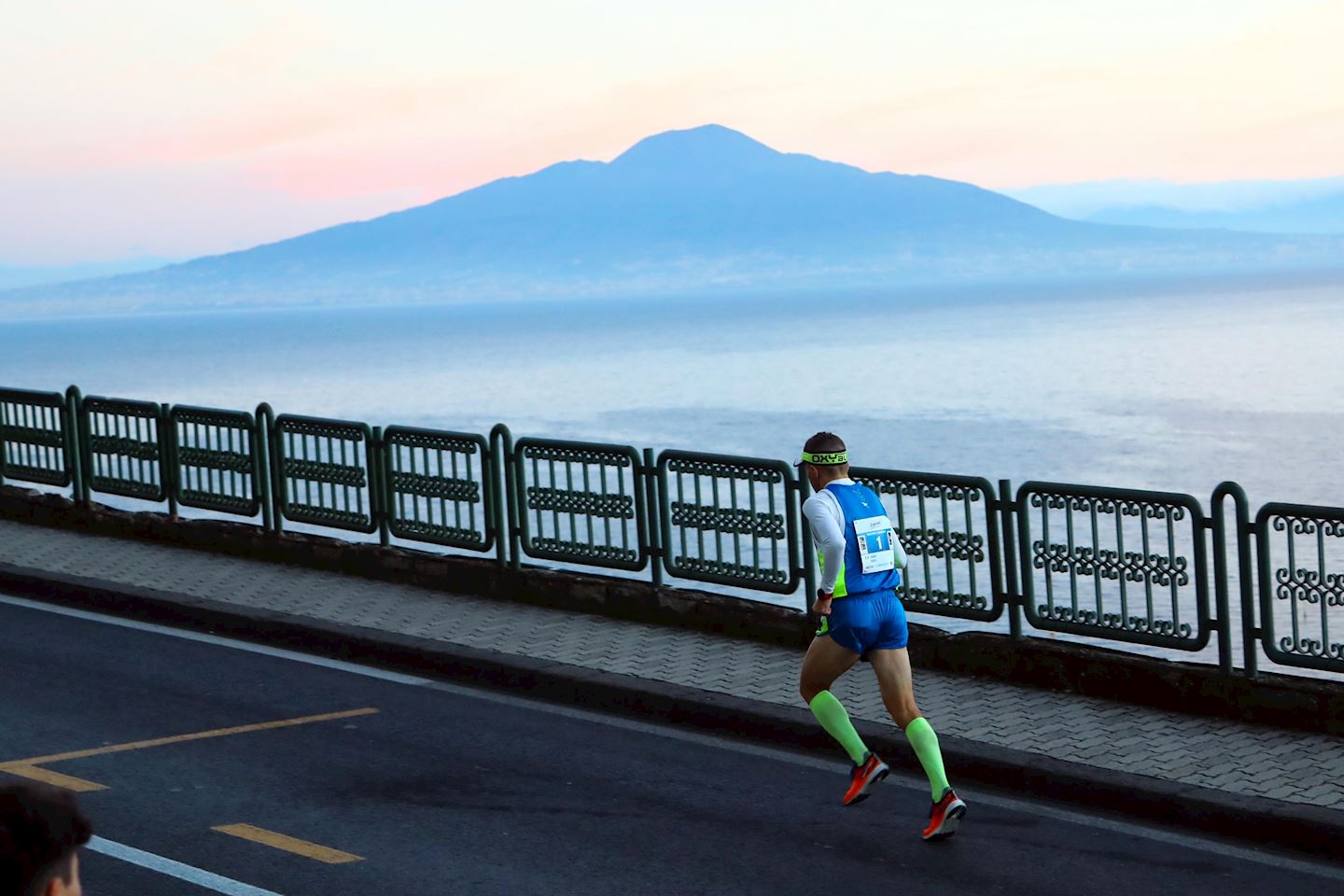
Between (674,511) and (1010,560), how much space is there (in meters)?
2.75

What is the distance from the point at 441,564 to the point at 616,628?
2.05 m

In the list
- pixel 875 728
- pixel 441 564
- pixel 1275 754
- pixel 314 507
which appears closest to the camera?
pixel 1275 754

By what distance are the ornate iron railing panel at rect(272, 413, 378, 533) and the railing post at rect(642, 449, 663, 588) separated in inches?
115

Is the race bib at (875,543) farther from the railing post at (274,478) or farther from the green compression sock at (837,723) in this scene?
the railing post at (274,478)

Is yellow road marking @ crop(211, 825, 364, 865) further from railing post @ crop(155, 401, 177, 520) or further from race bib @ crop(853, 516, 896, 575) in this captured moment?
railing post @ crop(155, 401, 177, 520)

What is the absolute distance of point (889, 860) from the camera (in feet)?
26.0

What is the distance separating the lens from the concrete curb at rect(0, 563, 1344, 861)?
8.21 m

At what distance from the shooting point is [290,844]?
322 inches

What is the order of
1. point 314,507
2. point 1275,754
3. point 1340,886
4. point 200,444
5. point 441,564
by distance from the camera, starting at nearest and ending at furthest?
point 1340,886 < point 1275,754 < point 441,564 < point 314,507 < point 200,444

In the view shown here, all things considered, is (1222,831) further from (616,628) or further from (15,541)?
(15,541)

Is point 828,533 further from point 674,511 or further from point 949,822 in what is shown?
point 674,511

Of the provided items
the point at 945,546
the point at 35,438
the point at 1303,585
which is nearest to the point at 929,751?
the point at 1303,585

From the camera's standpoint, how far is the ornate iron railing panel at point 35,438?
701 inches

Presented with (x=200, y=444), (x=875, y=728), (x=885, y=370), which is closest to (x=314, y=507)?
(x=200, y=444)
